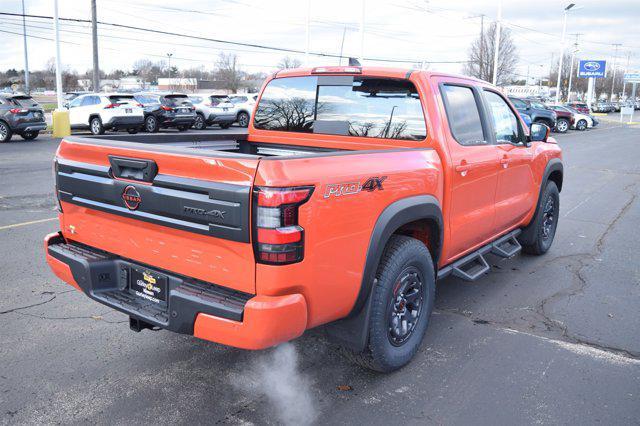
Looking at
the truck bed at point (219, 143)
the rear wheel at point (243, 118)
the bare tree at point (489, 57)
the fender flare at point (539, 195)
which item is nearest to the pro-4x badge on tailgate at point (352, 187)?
the truck bed at point (219, 143)

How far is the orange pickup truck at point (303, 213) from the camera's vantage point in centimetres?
270

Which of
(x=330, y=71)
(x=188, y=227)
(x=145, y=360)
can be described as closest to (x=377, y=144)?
(x=330, y=71)

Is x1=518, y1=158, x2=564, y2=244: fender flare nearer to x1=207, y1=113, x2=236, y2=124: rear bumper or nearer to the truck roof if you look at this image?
the truck roof

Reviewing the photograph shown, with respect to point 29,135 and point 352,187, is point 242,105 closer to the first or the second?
point 29,135

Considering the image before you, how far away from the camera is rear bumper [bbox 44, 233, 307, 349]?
2.68 m

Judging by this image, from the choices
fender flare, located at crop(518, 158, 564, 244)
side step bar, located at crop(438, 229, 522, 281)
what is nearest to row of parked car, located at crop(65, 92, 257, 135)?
fender flare, located at crop(518, 158, 564, 244)

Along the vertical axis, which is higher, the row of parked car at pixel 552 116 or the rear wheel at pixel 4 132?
the row of parked car at pixel 552 116

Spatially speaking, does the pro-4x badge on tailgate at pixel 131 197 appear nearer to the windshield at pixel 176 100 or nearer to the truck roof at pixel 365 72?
the truck roof at pixel 365 72

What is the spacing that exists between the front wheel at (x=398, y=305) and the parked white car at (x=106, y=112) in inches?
760

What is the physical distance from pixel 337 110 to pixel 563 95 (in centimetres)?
10552

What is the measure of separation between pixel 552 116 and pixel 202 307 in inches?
1172

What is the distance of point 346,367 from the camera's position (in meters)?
3.75

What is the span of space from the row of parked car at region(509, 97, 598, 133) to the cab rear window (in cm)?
2256

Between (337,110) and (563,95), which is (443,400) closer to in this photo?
(337,110)
